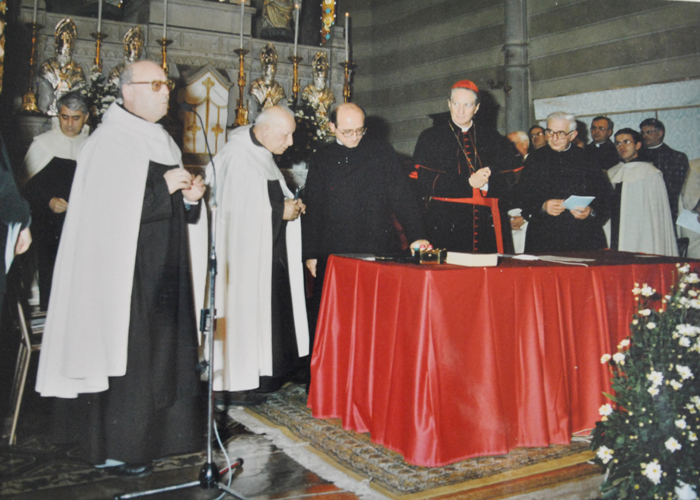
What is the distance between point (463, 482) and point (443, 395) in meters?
0.38

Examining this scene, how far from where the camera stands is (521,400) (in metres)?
2.95

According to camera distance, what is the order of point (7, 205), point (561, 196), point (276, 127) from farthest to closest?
point (561, 196), point (276, 127), point (7, 205)

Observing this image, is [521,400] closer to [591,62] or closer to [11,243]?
[11,243]

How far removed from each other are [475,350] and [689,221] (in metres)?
4.25

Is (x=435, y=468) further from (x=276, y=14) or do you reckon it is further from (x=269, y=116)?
(x=276, y=14)

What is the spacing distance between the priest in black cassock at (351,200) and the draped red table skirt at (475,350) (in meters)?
0.69

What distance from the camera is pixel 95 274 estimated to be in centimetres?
273

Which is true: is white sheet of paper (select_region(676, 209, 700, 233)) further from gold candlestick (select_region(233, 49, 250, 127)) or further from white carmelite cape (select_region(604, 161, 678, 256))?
gold candlestick (select_region(233, 49, 250, 127))

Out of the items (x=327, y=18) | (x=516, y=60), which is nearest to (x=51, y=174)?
(x=327, y=18)

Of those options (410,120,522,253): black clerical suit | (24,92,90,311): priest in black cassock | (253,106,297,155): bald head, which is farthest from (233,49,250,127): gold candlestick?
(410,120,522,253): black clerical suit

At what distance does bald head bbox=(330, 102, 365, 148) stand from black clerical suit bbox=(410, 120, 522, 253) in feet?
2.05

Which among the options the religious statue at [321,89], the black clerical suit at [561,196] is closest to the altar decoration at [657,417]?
the black clerical suit at [561,196]

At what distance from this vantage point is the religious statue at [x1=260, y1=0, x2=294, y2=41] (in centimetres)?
799

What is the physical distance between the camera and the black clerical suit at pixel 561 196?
15.9 feet
